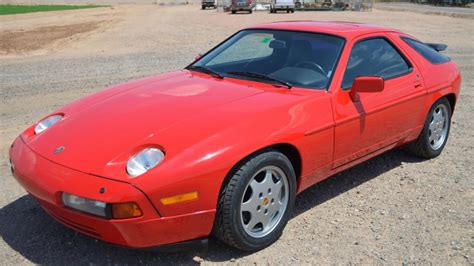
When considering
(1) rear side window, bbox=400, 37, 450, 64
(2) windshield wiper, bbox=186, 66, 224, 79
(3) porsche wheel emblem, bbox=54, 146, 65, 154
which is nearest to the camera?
(3) porsche wheel emblem, bbox=54, 146, 65, 154

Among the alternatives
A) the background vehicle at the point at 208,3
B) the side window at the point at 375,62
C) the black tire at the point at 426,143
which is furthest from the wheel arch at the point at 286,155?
the background vehicle at the point at 208,3

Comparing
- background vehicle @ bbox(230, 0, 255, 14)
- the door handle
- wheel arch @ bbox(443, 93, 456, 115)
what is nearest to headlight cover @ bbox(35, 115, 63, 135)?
the door handle

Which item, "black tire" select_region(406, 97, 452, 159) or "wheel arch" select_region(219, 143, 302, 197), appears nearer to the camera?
"wheel arch" select_region(219, 143, 302, 197)

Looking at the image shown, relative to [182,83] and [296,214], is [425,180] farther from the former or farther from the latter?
[182,83]

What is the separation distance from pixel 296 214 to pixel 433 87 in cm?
196

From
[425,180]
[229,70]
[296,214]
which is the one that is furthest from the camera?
[425,180]

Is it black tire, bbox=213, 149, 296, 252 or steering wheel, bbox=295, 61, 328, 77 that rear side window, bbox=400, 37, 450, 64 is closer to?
steering wheel, bbox=295, 61, 328, 77

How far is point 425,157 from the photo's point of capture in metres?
4.76

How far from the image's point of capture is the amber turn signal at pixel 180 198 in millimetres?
2521

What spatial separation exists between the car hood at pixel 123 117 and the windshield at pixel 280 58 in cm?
31

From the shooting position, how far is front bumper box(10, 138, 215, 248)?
246 cm

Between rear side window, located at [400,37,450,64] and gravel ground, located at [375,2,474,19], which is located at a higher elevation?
rear side window, located at [400,37,450,64]

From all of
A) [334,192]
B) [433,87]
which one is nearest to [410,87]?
[433,87]

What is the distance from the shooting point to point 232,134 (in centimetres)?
281
